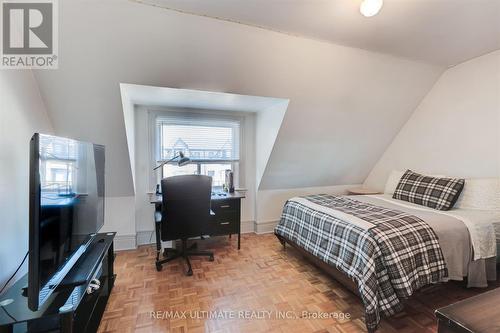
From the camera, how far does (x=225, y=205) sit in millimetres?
3037

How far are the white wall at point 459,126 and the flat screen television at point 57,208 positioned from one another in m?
4.00

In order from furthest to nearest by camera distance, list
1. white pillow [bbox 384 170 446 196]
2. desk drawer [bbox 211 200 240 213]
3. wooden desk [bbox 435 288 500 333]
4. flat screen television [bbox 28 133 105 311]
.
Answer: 1. white pillow [bbox 384 170 446 196]
2. desk drawer [bbox 211 200 240 213]
3. flat screen television [bbox 28 133 105 311]
4. wooden desk [bbox 435 288 500 333]

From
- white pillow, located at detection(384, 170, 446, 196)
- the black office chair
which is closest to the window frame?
the black office chair

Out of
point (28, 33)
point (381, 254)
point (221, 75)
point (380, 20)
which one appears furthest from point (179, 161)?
point (380, 20)

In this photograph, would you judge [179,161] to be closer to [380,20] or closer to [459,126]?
[380,20]

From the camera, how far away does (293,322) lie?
172 centimetres

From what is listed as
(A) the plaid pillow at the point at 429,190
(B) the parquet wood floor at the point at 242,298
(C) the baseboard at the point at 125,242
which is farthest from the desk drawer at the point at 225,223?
(A) the plaid pillow at the point at 429,190

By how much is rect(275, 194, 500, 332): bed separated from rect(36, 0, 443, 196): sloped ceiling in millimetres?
1173

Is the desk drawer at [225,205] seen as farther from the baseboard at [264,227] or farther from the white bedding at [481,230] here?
the white bedding at [481,230]

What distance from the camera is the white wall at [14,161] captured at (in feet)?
4.88

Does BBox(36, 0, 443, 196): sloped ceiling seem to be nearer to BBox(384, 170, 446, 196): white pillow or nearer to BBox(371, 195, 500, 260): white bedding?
BBox(384, 170, 446, 196): white pillow

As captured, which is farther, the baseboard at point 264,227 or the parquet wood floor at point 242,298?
the baseboard at point 264,227

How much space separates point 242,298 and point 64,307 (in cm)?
132

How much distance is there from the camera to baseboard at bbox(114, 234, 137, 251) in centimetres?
295
